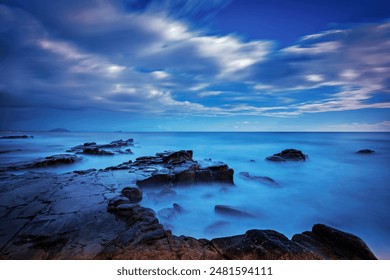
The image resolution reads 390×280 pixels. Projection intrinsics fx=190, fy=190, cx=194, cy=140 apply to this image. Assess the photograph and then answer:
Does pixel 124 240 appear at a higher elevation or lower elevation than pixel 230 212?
higher

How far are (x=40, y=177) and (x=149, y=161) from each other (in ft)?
12.3

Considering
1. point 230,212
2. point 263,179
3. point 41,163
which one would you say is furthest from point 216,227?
point 41,163

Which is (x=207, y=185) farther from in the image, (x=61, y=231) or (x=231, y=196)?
(x=61, y=231)

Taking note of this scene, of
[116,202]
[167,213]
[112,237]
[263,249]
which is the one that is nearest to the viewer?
[263,249]

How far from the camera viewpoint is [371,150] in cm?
1090

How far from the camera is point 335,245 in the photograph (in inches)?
94.4

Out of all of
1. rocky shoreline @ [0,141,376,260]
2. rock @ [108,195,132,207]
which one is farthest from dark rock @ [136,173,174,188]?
rock @ [108,195,132,207]

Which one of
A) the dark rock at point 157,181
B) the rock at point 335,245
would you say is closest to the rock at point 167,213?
the dark rock at point 157,181

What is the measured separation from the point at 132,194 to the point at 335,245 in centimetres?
371

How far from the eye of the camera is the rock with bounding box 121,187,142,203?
4.24m

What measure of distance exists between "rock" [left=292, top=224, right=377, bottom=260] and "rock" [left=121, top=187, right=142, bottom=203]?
3.20 meters

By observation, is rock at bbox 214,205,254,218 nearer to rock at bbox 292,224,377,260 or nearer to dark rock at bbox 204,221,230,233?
dark rock at bbox 204,221,230,233

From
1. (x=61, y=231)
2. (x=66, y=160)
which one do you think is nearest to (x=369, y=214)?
(x=61, y=231)

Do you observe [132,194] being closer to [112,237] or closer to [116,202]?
[116,202]
